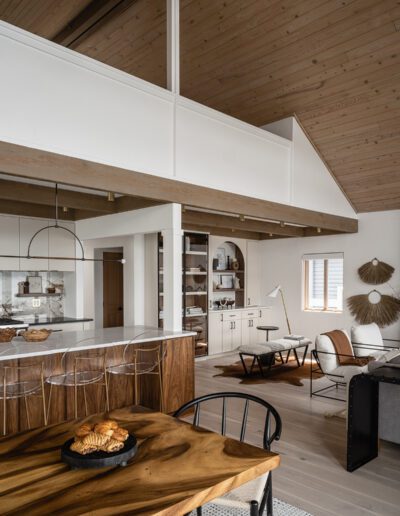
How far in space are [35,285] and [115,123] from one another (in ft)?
13.4

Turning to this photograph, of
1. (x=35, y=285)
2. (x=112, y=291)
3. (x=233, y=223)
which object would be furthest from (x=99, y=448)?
(x=112, y=291)

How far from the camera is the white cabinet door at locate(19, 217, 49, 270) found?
6.61 meters

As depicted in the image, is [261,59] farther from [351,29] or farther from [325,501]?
[325,501]

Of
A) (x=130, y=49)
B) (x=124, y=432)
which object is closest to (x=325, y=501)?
(x=124, y=432)

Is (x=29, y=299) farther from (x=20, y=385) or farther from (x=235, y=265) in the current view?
(x=235, y=265)

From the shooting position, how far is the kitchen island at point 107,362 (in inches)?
151

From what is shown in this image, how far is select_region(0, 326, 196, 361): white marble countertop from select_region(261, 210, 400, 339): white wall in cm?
417

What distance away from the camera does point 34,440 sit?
1987 millimetres

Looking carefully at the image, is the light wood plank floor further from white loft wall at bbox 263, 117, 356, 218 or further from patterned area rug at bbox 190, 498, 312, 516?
white loft wall at bbox 263, 117, 356, 218

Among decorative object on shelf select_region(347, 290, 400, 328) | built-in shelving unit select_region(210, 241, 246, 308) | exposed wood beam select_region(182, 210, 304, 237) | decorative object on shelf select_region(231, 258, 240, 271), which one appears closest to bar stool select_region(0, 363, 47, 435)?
exposed wood beam select_region(182, 210, 304, 237)

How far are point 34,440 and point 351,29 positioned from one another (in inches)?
190

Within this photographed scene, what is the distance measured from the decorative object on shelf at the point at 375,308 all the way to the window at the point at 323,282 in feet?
1.62

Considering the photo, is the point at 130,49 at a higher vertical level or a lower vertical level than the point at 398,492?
higher

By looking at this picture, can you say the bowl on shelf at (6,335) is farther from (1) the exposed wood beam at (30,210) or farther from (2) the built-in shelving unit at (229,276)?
(2) the built-in shelving unit at (229,276)
